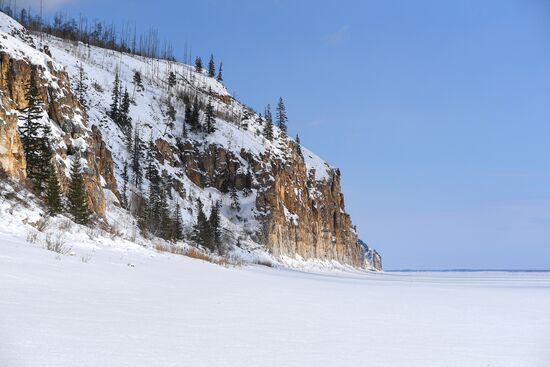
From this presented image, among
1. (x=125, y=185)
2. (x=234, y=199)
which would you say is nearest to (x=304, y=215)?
(x=234, y=199)

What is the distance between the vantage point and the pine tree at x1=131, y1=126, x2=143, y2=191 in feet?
184

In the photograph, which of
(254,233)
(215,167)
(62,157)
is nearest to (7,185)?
(62,157)

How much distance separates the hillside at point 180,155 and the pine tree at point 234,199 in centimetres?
20

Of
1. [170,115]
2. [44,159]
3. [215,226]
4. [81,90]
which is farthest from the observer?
[170,115]

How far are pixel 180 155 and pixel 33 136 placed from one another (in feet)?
134

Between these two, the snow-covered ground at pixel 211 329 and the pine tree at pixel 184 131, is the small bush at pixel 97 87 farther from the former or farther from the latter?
the snow-covered ground at pixel 211 329

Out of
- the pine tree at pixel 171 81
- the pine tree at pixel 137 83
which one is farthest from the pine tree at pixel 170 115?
the pine tree at pixel 171 81

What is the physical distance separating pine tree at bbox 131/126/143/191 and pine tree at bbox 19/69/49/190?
24292 mm

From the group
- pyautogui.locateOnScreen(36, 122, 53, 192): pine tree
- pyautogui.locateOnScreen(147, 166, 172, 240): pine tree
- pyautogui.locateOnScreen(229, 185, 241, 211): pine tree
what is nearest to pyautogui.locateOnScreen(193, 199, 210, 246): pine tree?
pyautogui.locateOnScreen(147, 166, 172, 240): pine tree

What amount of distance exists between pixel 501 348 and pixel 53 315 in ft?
14.5

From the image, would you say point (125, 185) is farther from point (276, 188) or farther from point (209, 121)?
point (209, 121)

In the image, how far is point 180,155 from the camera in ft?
232

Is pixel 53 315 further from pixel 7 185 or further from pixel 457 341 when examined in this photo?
pixel 7 185

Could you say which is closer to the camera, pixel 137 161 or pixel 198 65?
pixel 137 161
